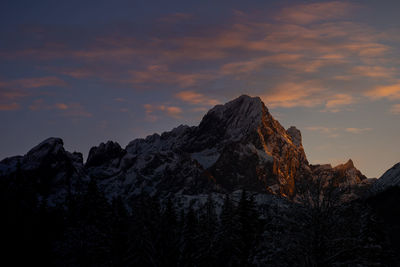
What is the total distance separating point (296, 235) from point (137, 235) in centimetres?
3273

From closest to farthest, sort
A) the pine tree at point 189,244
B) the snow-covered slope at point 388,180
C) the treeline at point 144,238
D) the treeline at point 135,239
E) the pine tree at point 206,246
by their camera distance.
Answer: the treeline at point 144,238 < the treeline at point 135,239 < the pine tree at point 206,246 < the pine tree at point 189,244 < the snow-covered slope at point 388,180

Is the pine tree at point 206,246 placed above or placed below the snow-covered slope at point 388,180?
below

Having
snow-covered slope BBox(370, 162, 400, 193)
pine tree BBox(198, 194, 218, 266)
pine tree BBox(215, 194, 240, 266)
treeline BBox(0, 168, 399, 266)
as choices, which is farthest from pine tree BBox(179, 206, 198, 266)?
snow-covered slope BBox(370, 162, 400, 193)

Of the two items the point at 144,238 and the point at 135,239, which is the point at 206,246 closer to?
the point at 144,238

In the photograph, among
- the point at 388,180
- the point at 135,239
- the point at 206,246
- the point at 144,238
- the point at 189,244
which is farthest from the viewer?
the point at 388,180

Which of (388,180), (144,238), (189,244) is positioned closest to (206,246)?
(189,244)

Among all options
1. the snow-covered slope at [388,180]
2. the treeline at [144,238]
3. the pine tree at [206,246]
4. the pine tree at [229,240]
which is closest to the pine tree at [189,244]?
the treeline at [144,238]

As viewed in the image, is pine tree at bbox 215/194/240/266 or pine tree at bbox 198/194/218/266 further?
pine tree at bbox 198/194/218/266

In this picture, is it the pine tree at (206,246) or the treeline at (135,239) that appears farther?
the pine tree at (206,246)

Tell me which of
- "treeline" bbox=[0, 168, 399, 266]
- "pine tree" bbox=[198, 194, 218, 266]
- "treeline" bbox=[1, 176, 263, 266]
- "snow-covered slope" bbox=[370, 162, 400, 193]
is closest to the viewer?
"treeline" bbox=[0, 168, 399, 266]

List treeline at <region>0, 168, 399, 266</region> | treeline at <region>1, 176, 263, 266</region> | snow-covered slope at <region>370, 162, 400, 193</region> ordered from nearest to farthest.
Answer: treeline at <region>0, 168, 399, 266</region> < treeline at <region>1, 176, 263, 266</region> < snow-covered slope at <region>370, 162, 400, 193</region>

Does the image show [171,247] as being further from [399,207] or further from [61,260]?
[399,207]

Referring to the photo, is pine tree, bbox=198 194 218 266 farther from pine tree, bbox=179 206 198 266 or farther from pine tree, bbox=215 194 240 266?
pine tree, bbox=179 206 198 266

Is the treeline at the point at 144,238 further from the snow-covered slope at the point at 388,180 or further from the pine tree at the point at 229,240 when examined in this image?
the snow-covered slope at the point at 388,180
